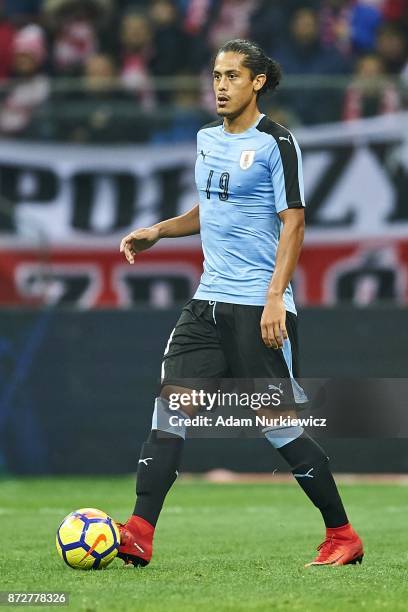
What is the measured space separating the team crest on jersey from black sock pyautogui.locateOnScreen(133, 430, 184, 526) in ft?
4.20

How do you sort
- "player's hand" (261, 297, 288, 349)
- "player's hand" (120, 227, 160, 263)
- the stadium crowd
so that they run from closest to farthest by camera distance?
"player's hand" (261, 297, 288, 349)
"player's hand" (120, 227, 160, 263)
the stadium crowd

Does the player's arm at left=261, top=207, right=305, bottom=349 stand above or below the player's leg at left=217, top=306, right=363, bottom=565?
above

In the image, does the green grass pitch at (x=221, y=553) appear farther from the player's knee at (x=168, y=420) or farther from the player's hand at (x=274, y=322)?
the player's hand at (x=274, y=322)

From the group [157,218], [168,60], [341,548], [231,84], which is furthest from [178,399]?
[168,60]

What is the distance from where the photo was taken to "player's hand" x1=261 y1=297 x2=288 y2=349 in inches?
236

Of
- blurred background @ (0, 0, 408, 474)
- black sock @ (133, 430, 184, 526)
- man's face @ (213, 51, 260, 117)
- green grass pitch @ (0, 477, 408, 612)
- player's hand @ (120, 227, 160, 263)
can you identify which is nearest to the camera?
green grass pitch @ (0, 477, 408, 612)

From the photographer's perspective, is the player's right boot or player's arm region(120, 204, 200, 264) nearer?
the player's right boot

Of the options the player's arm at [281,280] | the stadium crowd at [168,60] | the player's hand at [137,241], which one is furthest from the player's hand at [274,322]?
the stadium crowd at [168,60]

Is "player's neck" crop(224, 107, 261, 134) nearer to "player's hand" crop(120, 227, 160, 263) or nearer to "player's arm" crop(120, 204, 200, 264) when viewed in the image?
"player's arm" crop(120, 204, 200, 264)

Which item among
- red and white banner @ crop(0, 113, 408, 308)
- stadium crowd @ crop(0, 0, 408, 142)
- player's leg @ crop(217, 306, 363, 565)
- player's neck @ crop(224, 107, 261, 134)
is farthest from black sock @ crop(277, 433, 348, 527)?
stadium crowd @ crop(0, 0, 408, 142)

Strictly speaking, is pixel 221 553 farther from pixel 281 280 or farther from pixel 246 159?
pixel 246 159

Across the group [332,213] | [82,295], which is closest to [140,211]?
[82,295]

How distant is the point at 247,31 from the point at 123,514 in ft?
23.4

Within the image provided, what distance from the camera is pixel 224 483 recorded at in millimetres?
12227
